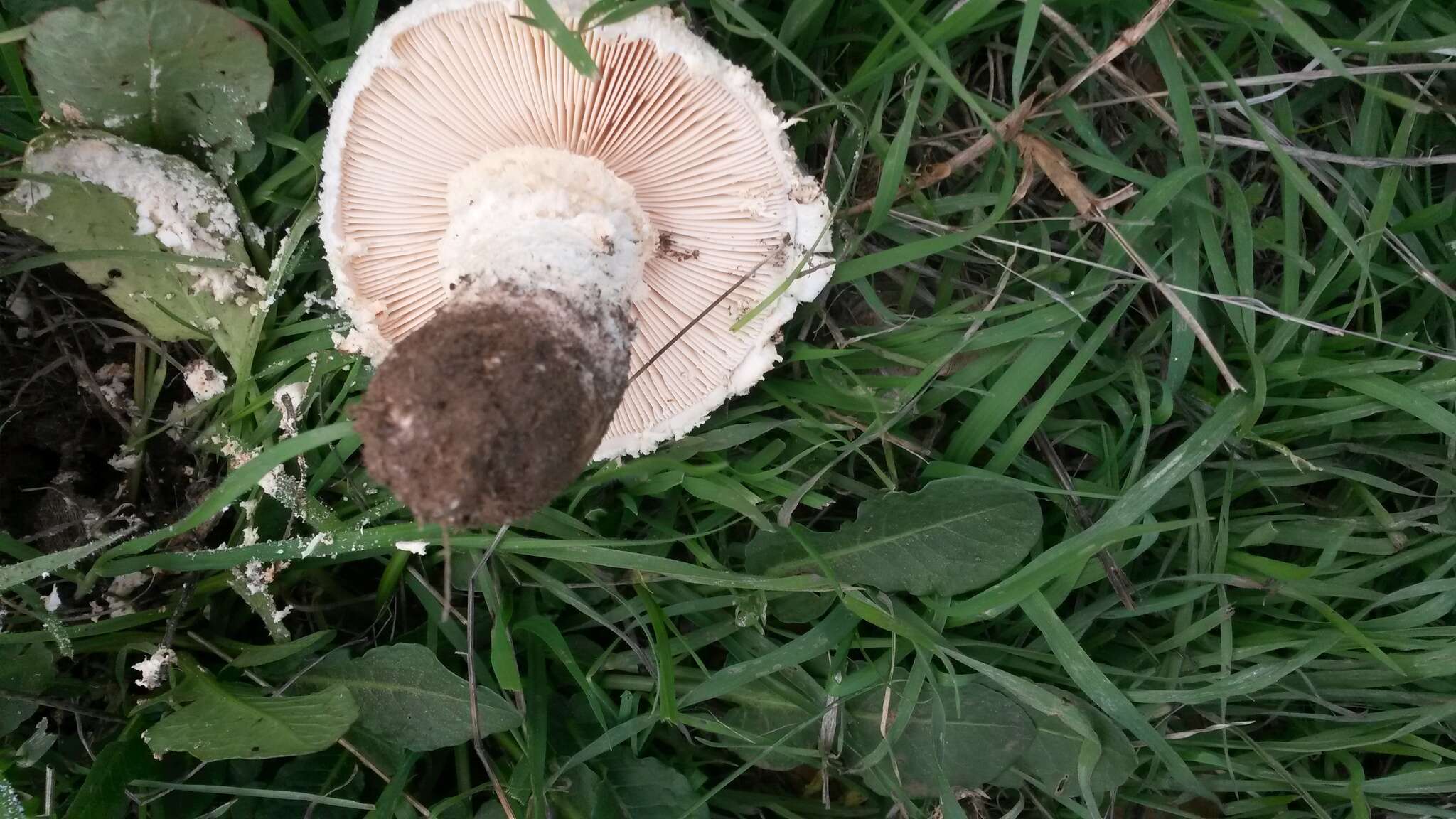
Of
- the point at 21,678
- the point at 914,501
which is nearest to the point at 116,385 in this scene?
the point at 21,678

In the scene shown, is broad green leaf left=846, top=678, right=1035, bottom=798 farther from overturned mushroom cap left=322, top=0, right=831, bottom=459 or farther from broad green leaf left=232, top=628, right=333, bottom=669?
broad green leaf left=232, top=628, right=333, bottom=669

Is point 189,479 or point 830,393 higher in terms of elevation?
point 830,393

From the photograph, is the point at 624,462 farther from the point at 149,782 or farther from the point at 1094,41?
the point at 1094,41

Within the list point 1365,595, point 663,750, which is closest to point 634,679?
point 663,750

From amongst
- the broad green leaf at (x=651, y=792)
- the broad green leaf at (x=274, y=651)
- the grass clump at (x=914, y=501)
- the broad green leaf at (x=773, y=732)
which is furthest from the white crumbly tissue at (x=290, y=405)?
the broad green leaf at (x=773, y=732)

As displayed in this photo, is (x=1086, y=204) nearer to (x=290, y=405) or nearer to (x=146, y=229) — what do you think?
(x=290, y=405)

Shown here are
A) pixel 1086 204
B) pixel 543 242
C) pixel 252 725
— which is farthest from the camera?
pixel 1086 204

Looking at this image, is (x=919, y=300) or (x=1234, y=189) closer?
(x=1234, y=189)

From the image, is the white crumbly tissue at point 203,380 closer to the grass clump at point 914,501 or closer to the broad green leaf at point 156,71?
the grass clump at point 914,501
